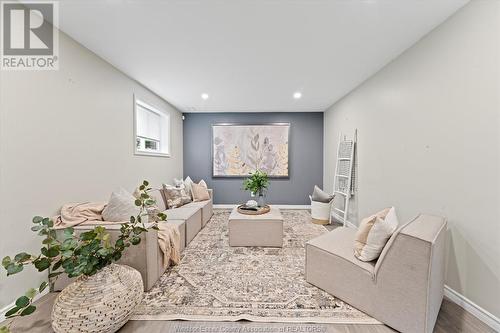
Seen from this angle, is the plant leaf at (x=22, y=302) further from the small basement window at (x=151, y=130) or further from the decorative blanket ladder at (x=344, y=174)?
the decorative blanket ladder at (x=344, y=174)

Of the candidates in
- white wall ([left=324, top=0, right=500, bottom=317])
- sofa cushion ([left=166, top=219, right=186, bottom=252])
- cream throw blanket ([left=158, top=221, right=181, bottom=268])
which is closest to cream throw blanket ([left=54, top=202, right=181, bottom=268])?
cream throw blanket ([left=158, top=221, right=181, bottom=268])

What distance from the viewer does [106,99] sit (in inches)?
104

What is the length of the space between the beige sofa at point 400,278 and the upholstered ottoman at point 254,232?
1.05 metres

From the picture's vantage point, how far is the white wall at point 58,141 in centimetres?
162

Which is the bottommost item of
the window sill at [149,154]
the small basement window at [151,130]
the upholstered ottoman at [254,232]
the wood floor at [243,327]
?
the wood floor at [243,327]

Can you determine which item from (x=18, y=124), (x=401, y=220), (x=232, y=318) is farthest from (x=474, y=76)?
(x=18, y=124)

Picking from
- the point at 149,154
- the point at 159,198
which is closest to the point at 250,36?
the point at 149,154

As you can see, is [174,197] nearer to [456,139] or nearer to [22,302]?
[22,302]

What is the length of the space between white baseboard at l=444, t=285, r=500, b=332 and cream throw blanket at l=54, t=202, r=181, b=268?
106 inches

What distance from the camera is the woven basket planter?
1.32 metres

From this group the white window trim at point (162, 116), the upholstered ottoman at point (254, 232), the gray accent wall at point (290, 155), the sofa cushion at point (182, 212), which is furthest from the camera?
the gray accent wall at point (290, 155)

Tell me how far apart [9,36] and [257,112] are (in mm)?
4138

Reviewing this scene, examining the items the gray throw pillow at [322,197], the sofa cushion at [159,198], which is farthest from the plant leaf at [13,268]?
the gray throw pillow at [322,197]

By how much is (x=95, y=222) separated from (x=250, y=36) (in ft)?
7.86
